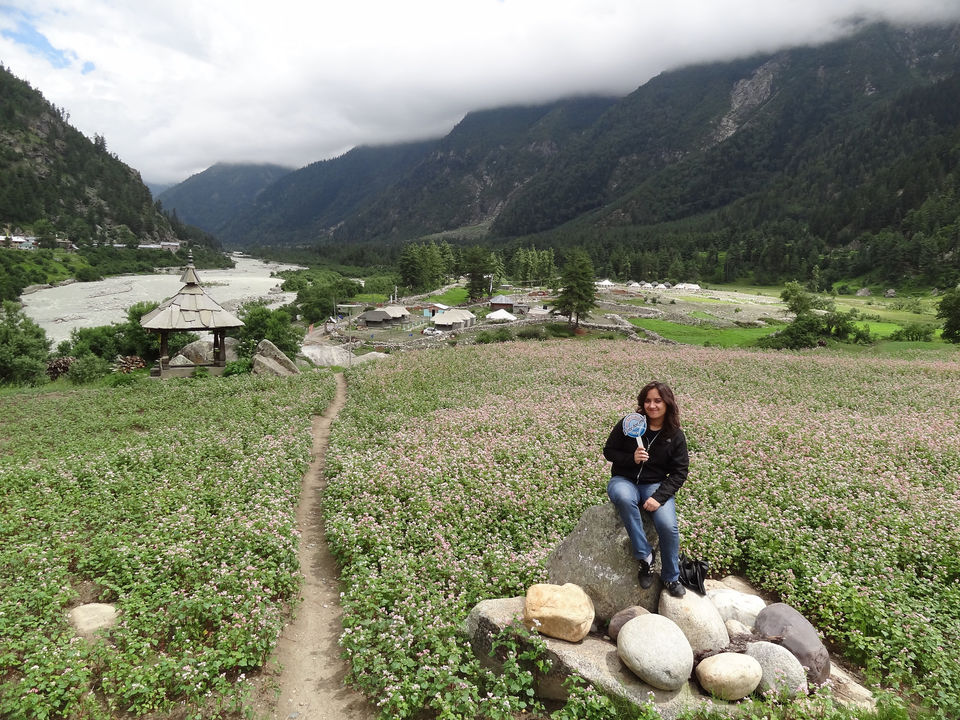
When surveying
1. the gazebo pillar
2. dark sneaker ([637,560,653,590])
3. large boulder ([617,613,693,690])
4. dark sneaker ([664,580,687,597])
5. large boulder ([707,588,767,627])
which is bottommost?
large boulder ([707,588,767,627])

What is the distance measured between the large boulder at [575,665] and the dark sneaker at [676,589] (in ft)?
3.61

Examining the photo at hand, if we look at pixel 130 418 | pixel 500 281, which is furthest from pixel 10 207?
pixel 130 418

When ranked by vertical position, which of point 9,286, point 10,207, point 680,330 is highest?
point 10,207

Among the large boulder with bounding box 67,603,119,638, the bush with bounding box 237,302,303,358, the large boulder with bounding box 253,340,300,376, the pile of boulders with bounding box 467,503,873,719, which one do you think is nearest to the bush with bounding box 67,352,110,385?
the bush with bounding box 237,302,303,358

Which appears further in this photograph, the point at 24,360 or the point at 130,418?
the point at 24,360

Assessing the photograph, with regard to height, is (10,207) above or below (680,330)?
above

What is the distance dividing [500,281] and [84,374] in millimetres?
98536

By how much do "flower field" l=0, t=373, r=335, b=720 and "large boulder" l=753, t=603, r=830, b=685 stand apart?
7371mm

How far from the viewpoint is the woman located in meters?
6.92

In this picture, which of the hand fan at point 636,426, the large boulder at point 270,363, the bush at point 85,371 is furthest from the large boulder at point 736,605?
the bush at point 85,371

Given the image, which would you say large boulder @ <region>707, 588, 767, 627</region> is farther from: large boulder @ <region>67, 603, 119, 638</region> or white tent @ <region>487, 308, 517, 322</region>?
white tent @ <region>487, 308, 517, 322</region>

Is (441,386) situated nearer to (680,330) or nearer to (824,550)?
(824,550)

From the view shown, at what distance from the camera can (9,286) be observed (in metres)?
97.6

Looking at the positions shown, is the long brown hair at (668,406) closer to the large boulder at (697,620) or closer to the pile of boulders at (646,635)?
the pile of boulders at (646,635)
